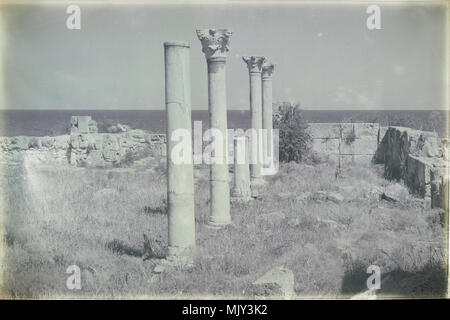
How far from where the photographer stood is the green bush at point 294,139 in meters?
19.8

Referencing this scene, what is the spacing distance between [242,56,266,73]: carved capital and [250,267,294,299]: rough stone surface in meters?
8.06

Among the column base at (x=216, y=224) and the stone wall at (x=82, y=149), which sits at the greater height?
the stone wall at (x=82, y=149)

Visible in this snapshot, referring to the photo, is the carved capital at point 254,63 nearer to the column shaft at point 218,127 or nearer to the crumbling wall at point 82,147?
the column shaft at point 218,127

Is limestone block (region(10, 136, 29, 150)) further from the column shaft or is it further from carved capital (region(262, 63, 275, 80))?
the column shaft

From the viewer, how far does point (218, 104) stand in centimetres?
948

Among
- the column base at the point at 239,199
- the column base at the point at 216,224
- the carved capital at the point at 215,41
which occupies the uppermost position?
the carved capital at the point at 215,41

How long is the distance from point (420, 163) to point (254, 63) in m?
5.27

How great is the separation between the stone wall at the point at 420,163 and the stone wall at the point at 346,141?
5.06 ft

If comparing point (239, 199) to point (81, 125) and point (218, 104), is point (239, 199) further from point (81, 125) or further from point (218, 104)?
point (81, 125)

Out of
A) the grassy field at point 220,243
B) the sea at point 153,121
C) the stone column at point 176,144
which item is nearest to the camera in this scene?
the grassy field at point 220,243

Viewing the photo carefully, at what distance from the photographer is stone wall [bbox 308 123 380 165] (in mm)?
20047

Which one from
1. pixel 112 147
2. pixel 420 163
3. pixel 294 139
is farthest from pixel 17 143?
pixel 420 163

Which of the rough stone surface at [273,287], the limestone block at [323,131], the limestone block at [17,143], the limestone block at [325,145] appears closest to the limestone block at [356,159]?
the limestone block at [325,145]

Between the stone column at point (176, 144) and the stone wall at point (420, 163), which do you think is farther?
the stone wall at point (420, 163)
